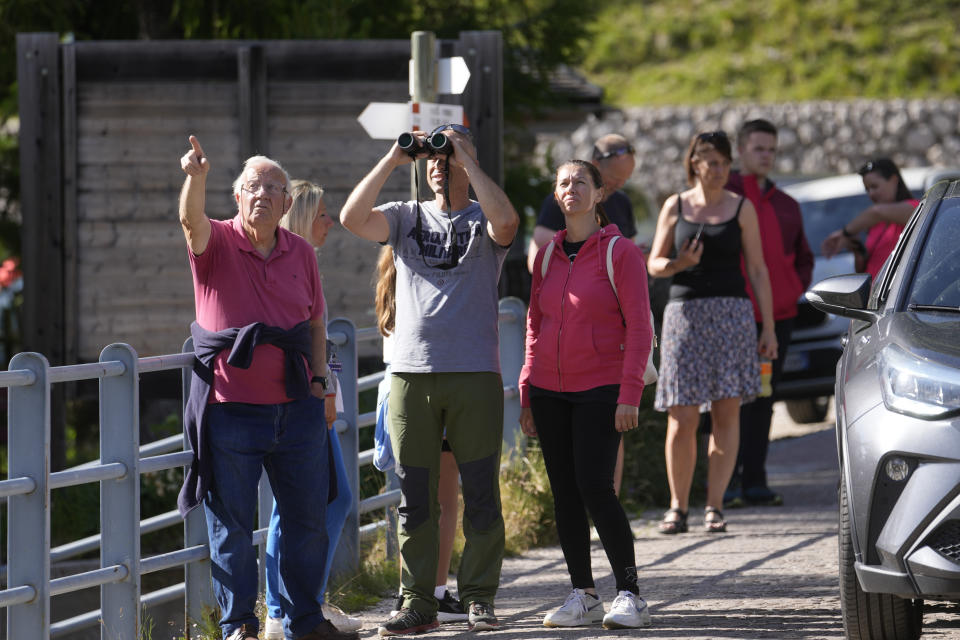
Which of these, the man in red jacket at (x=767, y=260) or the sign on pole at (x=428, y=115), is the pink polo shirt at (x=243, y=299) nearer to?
the sign on pole at (x=428, y=115)

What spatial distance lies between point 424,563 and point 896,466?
189 cm

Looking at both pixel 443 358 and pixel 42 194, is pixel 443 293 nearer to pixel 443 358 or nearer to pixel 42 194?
pixel 443 358

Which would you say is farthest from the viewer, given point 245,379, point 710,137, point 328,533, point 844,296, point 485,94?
point 485,94

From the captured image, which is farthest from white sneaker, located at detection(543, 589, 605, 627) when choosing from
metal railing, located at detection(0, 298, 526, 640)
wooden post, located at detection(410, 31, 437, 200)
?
wooden post, located at detection(410, 31, 437, 200)

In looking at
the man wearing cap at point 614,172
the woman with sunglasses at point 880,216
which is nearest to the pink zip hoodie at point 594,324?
the man wearing cap at point 614,172

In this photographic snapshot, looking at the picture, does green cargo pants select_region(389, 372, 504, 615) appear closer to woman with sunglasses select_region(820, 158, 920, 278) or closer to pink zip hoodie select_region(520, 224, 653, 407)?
pink zip hoodie select_region(520, 224, 653, 407)

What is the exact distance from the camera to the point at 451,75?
8.03m

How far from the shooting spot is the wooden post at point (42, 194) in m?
9.19

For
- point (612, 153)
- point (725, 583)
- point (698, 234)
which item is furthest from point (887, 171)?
point (725, 583)

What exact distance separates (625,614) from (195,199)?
7.00 ft

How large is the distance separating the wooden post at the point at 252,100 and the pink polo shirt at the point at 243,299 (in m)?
4.36

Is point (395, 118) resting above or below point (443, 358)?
above

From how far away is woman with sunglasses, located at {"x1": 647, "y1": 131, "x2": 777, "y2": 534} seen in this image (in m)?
7.25

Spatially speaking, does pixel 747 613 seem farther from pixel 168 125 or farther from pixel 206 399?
pixel 168 125
